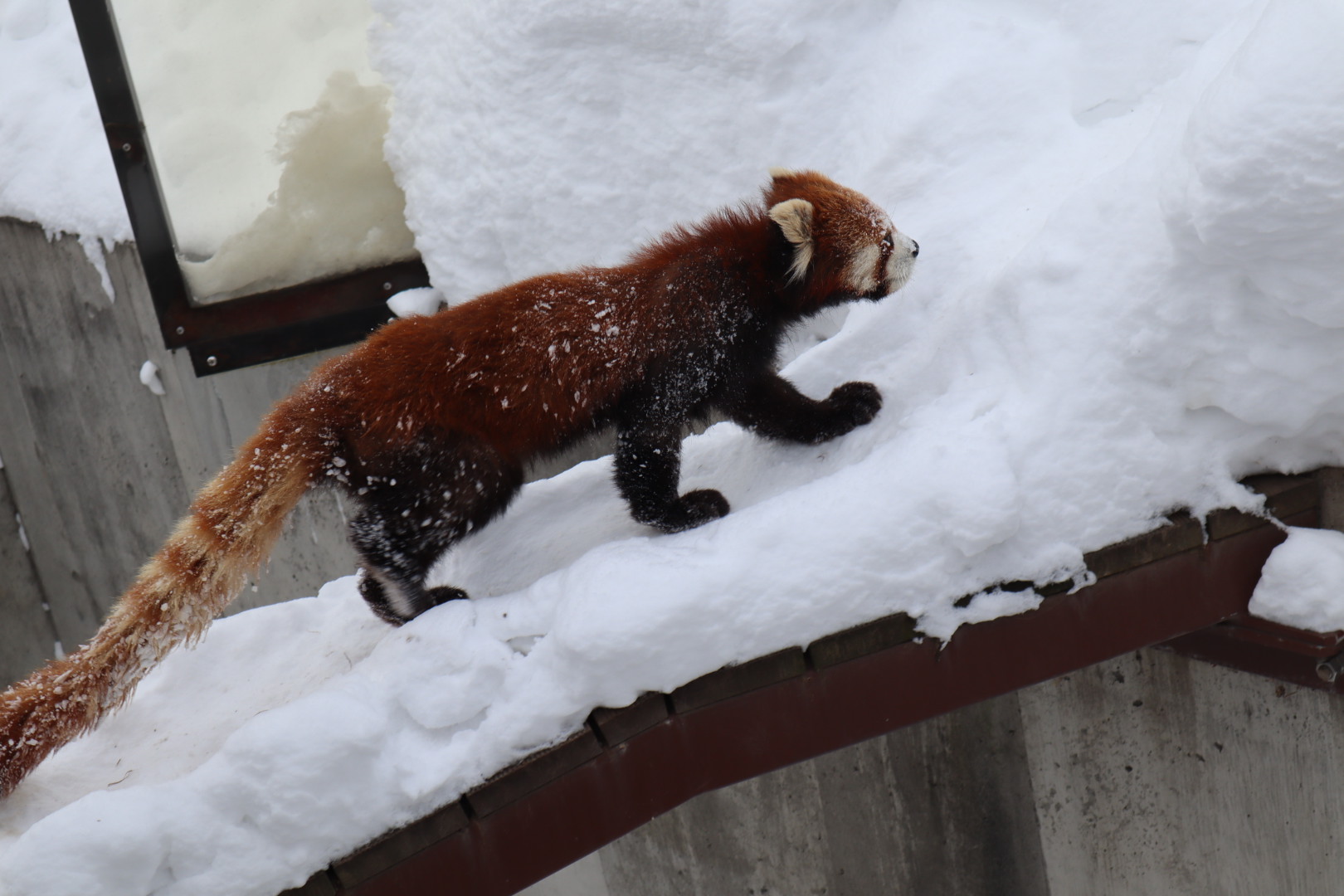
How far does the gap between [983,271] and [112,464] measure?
490 cm

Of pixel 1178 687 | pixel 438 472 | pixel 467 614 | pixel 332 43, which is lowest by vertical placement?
pixel 1178 687

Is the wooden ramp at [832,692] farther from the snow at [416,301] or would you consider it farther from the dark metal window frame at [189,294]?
the dark metal window frame at [189,294]

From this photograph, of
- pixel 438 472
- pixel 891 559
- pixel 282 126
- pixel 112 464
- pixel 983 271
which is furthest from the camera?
pixel 112 464

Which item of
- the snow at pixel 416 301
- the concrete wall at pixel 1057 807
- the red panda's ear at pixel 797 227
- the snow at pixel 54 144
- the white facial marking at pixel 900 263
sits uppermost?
the snow at pixel 54 144

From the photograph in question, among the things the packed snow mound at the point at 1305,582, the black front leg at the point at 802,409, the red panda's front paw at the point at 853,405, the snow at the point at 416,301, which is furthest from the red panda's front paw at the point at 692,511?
the snow at the point at 416,301

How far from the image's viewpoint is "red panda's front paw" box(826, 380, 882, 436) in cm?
275

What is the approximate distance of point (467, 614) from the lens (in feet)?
7.72

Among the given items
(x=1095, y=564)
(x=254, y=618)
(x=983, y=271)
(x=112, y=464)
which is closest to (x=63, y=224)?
(x=112, y=464)

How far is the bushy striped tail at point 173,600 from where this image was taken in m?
2.23

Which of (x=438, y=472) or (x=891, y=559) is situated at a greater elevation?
(x=438, y=472)

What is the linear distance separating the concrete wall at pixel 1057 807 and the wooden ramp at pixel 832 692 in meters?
0.72

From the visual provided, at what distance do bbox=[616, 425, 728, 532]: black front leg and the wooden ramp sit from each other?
1.58 ft

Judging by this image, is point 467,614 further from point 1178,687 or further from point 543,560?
point 1178,687

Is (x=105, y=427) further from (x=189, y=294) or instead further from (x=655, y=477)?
(x=655, y=477)
